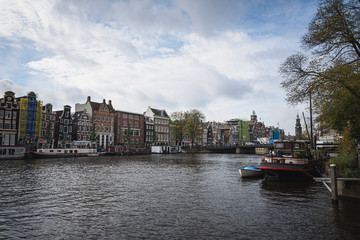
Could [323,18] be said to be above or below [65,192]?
above

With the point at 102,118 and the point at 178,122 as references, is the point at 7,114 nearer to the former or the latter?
the point at 102,118

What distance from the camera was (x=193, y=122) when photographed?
354ft

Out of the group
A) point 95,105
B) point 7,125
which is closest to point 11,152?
point 7,125

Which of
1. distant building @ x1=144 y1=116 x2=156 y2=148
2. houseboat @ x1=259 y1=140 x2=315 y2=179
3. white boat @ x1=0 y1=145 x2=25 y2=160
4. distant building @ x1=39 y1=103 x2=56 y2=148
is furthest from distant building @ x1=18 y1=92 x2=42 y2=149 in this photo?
houseboat @ x1=259 y1=140 x2=315 y2=179

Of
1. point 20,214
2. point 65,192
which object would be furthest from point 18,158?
point 20,214

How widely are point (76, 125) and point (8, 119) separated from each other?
74.6 ft

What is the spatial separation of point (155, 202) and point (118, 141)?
286 feet

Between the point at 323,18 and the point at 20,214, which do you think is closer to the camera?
the point at 20,214

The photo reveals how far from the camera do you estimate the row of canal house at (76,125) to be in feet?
224

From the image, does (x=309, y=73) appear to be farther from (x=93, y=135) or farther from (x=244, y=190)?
(x=93, y=135)

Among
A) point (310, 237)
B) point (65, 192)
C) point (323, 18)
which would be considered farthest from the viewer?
point (65, 192)

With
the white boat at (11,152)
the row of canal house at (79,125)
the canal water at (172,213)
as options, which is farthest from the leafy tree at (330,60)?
the row of canal house at (79,125)

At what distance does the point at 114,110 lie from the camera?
3971 inches

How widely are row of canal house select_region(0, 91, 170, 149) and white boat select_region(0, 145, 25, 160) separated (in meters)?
13.1
